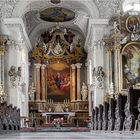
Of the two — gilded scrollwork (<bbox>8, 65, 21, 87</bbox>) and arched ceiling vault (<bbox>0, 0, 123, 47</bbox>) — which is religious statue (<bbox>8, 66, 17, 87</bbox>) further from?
arched ceiling vault (<bbox>0, 0, 123, 47</bbox>)

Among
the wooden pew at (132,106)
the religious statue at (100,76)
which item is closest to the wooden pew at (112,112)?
the wooden pew at (132,106)

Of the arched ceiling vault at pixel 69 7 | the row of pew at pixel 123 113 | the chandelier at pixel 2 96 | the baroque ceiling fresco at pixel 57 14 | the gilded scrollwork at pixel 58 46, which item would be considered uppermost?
the baroque ceiling fresco at pixel 57 14

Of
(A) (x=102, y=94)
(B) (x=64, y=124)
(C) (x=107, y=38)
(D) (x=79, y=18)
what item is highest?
(D) (x=79, y=18)

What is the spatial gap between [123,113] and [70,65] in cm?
1960

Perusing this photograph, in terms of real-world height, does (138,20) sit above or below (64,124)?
above

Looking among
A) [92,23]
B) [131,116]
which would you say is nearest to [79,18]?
[92,23]

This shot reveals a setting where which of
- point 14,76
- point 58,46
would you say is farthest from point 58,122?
point 14,76

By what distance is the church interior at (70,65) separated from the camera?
592 inches

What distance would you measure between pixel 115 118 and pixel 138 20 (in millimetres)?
11389

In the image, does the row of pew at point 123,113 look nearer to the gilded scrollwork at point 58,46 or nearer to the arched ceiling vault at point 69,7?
the arched ceiling vault at point 69,7

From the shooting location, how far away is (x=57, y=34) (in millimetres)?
29297

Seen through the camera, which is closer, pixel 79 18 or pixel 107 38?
pixel 107 38

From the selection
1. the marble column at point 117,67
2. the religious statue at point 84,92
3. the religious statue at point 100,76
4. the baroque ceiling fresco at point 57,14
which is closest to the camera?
the marble column at point 117,67

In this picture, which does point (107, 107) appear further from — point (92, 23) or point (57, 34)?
point (57, 34)
